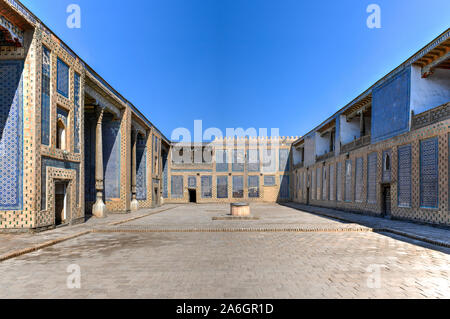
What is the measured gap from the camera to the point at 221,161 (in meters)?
32.5

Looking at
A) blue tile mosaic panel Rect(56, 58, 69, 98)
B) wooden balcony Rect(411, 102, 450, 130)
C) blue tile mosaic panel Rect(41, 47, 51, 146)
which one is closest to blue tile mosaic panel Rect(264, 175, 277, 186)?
wooden balcony Rect(411, 102, 450, 130)

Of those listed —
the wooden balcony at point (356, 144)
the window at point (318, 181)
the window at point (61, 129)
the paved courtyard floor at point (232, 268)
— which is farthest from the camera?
the window at point (318, 181)

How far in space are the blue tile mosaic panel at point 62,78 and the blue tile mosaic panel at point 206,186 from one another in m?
22.2

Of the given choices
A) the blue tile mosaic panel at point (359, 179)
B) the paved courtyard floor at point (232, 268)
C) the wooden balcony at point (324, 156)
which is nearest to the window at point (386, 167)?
the blue tile mosaic panel at point (359, 179)

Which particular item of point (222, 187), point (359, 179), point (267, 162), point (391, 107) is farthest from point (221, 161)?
point (391, 107)

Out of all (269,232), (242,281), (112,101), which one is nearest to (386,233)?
(269,232)

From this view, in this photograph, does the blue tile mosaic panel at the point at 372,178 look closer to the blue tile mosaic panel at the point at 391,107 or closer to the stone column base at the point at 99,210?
the blue tile mosaic panel at the point at 391,107

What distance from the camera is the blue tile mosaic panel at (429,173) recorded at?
10.9m

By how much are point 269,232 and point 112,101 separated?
450 inches

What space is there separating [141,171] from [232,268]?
1774 centimetres

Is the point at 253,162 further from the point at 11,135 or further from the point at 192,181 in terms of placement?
the point at 11,135

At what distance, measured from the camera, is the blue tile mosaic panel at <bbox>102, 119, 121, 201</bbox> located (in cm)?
1691

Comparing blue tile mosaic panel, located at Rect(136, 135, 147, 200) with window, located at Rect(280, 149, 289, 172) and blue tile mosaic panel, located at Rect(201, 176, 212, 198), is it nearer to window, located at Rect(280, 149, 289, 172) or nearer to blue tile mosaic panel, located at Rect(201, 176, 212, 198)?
blue tile mosaic panel, located at Rect(201, 176, 212, 198)

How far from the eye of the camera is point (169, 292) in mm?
3773
